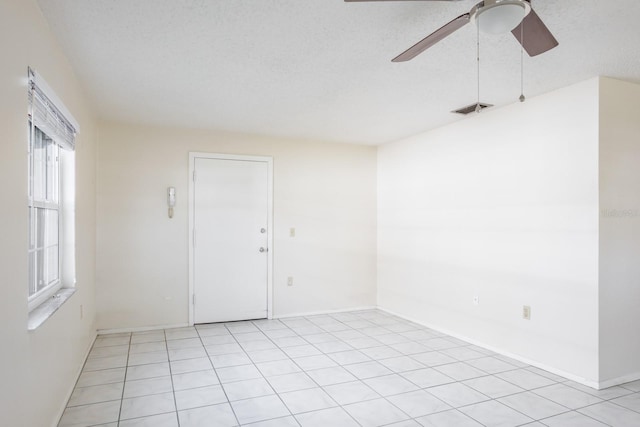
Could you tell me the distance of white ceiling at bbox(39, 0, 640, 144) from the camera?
2033 millimetres

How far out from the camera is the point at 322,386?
9.80 feet

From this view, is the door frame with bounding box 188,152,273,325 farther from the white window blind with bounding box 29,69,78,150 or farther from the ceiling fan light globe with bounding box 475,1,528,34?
the ceiling fan light globe with bounding box 475,1,528,34

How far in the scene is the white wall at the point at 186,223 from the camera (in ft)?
14.4

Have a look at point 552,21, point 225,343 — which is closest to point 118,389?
point 225,343

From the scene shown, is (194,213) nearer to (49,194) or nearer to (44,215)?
(49,194)

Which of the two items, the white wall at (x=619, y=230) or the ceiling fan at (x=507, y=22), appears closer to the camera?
the ceiling fan at (x=507, y=22)

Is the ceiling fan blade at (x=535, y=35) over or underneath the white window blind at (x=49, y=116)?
over

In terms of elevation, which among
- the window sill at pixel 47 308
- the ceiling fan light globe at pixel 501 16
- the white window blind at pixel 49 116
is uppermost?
the ceiling fan light globe at pixel 501 16

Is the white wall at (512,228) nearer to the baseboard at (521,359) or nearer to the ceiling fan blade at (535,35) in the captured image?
the baseboard at (521,359)

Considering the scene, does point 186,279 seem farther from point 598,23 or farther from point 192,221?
point 598,23

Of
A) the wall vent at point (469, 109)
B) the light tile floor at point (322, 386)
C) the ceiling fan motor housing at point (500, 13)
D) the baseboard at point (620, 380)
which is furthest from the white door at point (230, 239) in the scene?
the ceiling fan motor housing at point (500, 13)

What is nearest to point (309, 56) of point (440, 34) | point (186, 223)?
point (440, 34)

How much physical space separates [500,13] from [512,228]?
7.81ft

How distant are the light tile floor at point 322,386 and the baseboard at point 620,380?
0.07m
